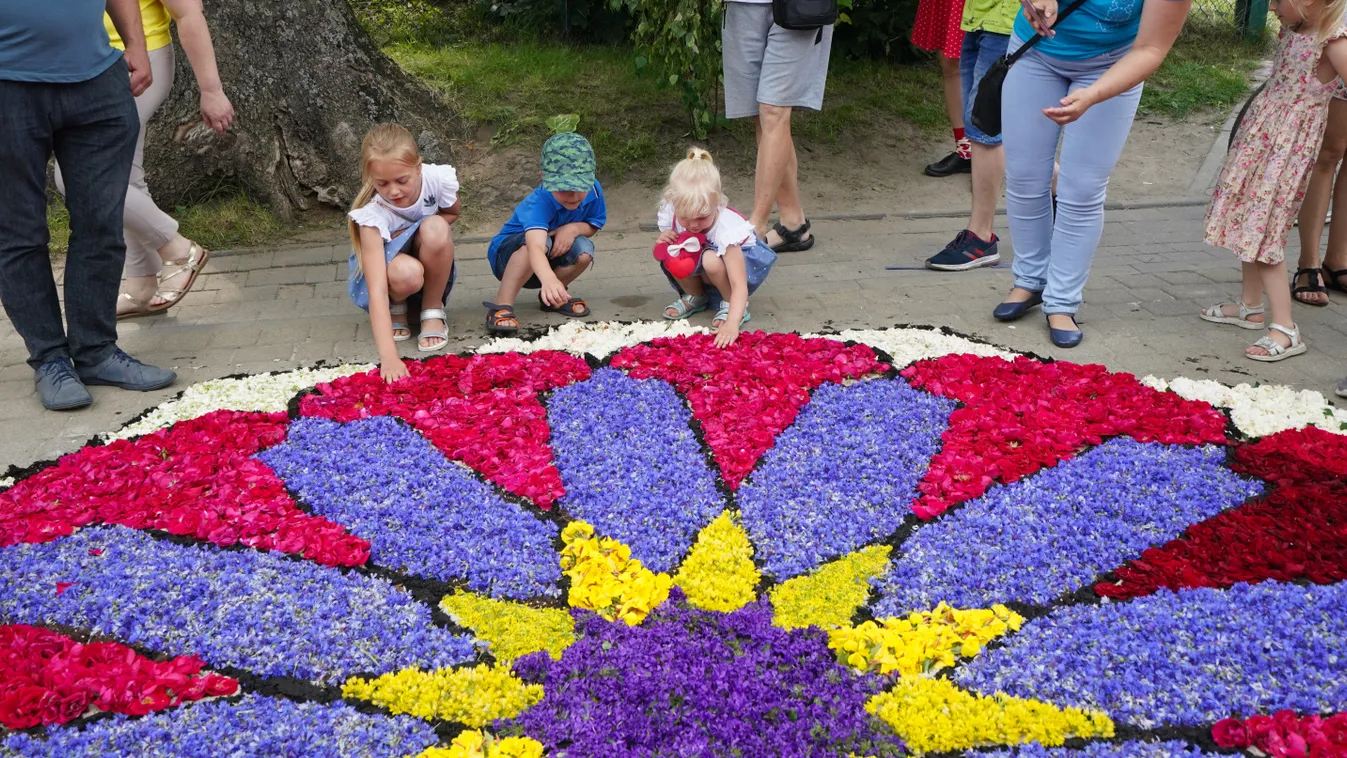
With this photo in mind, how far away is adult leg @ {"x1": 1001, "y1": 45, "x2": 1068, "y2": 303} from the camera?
4.59 meters

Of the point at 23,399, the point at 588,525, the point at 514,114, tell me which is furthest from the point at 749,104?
the point at 23,399

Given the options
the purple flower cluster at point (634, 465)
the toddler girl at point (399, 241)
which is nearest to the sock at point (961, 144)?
the toddler girl at point (399, 241)

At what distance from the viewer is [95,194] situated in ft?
13.6

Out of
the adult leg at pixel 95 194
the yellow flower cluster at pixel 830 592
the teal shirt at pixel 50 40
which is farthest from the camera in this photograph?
the adult leg at pixel 95 194

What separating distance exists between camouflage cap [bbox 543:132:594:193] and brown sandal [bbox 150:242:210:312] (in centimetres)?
181

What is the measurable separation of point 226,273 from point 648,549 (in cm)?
356

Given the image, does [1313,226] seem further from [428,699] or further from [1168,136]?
[428,699]

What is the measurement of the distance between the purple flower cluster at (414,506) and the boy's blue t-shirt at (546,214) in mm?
1328

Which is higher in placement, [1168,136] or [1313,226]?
[1313,226]

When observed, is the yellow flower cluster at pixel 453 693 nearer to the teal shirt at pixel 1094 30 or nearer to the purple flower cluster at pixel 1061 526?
the purple flower cluster at pixel 1061 526

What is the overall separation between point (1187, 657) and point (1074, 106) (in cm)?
227

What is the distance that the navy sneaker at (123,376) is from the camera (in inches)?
170

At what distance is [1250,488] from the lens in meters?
3.44

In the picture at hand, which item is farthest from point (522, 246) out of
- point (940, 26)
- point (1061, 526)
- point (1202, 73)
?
point (1202, 73)
